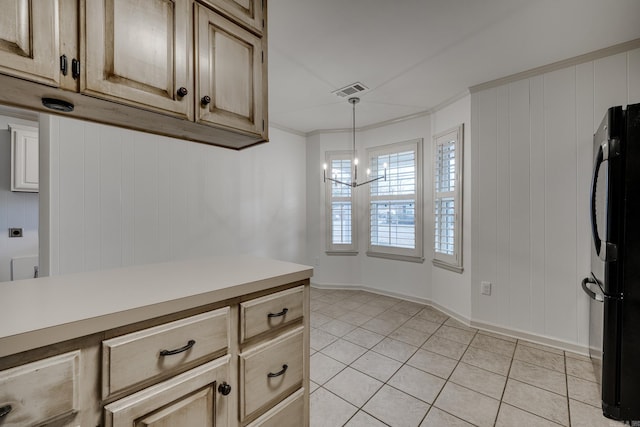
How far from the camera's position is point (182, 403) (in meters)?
0.93

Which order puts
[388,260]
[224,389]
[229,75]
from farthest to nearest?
[388,260], [229,75], [224,389]

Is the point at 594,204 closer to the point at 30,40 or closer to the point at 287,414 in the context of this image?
the point at 287,414

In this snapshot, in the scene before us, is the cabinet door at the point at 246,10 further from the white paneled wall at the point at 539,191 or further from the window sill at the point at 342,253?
the window sill at the point at 342,253

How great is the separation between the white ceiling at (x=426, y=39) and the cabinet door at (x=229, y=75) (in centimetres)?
60

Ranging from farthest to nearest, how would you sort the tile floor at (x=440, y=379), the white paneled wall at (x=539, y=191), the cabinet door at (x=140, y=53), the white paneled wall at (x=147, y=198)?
the white paneled wall at (x=539, y=191), the white paneled wall at (x=147, y=198), the tile floor at (x=440, y=379), the cabinet door at (x=140, y=53)

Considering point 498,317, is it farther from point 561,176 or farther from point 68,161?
point 68,161

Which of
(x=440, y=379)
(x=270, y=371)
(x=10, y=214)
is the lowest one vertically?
(x=440, y=379)

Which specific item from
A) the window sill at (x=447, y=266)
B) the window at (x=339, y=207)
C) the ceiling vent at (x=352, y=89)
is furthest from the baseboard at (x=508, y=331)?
the ceiling vent at (x=352, y=89)

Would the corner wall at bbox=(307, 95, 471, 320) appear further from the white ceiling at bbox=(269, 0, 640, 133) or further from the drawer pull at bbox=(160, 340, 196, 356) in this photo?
the drawer pull at bbox=(160, 340, 196, 356)

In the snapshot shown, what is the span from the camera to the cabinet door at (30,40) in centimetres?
84

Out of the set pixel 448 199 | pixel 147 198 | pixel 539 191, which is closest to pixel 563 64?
pixel 539 191

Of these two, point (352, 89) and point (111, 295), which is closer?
point (111, 295)

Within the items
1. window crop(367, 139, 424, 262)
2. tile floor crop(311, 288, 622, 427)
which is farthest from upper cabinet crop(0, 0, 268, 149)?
window crop(367, 139, 424, 262)

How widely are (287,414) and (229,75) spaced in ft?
5.53
